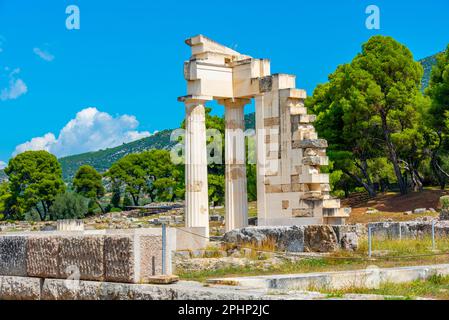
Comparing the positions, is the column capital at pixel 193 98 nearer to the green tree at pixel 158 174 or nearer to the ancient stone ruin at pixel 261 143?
the ancient stone ruin at pixel 261 143

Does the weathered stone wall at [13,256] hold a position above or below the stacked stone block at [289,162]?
below

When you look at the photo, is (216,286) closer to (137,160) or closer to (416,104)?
(416,104)

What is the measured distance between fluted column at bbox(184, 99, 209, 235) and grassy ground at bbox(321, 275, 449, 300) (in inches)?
578

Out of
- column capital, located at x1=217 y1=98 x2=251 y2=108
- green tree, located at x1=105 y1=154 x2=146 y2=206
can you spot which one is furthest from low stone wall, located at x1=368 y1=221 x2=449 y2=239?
green tree, located at x1=105 y1=154 x2=146 y2=206

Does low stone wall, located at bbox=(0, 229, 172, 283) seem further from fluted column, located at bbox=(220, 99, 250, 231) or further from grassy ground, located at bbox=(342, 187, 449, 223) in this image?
grassy ground, located at bbox=(342, 187, 449, 223)

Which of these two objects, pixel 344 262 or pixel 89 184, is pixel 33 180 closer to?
pixel 89 184

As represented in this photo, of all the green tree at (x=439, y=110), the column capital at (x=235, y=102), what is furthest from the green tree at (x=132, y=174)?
the column capital at (x=235, y=102)

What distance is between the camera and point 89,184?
4011 inches

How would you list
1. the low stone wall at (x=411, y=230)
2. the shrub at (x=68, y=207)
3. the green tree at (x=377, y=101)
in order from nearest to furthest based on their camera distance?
the low stone wall at (x=411, y=230)
the green tree at (x=377, y=101)
the shrub at (x=68, y=207)

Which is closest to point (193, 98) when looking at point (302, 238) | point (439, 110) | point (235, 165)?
point (235, 165)

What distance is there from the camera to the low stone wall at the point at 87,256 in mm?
10867

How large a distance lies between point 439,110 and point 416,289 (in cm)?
3908

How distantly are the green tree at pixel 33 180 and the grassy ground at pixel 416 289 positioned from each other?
8085cm

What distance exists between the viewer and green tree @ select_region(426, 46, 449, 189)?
1928 inches
